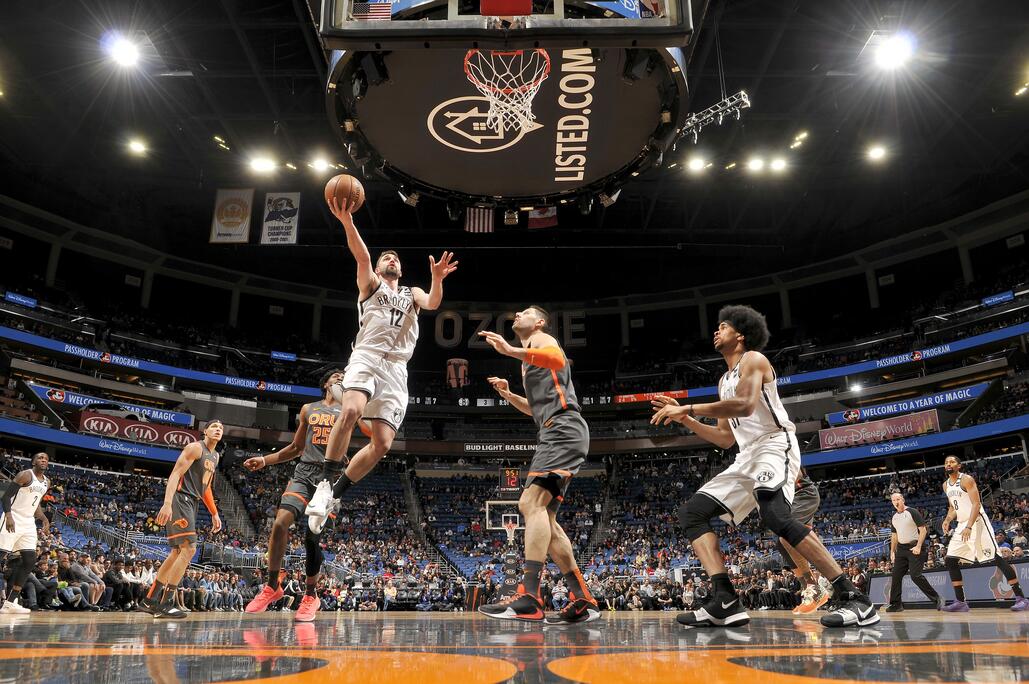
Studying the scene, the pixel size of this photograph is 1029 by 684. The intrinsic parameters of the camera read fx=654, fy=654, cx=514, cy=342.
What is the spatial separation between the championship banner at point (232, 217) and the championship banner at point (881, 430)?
24.3 metres

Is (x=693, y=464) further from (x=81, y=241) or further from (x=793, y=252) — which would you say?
(x=81, y=241)

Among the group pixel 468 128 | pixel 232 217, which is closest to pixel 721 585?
pixel 468 128

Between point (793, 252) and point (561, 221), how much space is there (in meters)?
12.0

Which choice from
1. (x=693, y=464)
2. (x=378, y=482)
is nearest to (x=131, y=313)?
(x=378, y=482)

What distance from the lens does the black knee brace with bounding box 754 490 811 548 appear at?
3.91 meters

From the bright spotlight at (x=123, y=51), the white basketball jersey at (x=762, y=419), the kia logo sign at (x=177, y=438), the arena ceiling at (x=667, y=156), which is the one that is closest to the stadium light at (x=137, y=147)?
the arena ceiling at (x=667, y=156)

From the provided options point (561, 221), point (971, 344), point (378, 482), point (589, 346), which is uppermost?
point (561, 221)

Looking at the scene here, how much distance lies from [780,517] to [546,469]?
1492 millimetres

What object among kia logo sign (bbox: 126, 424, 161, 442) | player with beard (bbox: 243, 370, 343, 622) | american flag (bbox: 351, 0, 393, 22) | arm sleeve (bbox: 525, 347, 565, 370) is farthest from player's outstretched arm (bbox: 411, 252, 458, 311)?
kia logo sign (bbox: 126, 424, 161, 442)

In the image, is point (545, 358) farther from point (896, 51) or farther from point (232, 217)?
point (232, 217)

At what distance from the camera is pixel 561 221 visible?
86.6 feet

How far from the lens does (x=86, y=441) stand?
82.7ft

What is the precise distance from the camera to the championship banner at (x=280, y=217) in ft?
69.2

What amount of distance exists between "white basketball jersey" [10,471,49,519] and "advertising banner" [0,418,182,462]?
61.5ft
